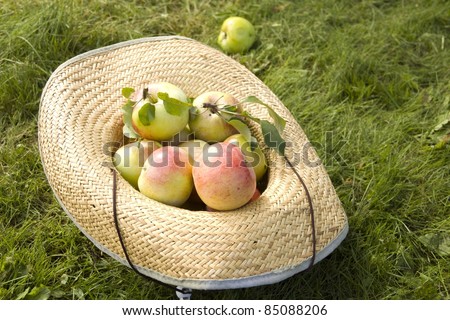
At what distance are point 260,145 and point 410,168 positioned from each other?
80cm

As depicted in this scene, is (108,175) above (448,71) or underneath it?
above

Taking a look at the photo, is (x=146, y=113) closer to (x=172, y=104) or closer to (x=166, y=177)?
(x=172, y=104)

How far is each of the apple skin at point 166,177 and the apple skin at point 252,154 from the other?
213 mm

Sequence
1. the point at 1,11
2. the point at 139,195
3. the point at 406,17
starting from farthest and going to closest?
the point at 406,17 < the point at 1,11 < the point at 139,195

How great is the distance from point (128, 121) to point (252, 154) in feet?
1.55

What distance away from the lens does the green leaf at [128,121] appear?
2.09 m

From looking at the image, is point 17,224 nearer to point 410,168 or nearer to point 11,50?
point 11,50

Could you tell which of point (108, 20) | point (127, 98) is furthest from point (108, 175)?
point (108, 20)

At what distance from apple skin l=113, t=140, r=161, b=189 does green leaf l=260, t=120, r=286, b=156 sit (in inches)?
16.0

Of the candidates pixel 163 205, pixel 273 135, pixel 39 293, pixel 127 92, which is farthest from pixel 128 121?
→ pixel 39 293

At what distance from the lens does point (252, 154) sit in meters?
2.10

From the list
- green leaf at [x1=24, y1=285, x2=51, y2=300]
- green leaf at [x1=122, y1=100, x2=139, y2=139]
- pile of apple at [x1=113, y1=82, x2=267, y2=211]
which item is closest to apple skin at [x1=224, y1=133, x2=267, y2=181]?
pile of apple at [x1=113, y1=82, x2=267, y2=211]

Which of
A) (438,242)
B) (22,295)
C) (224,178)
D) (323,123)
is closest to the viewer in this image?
(224,178)

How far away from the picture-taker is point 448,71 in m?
3.14
